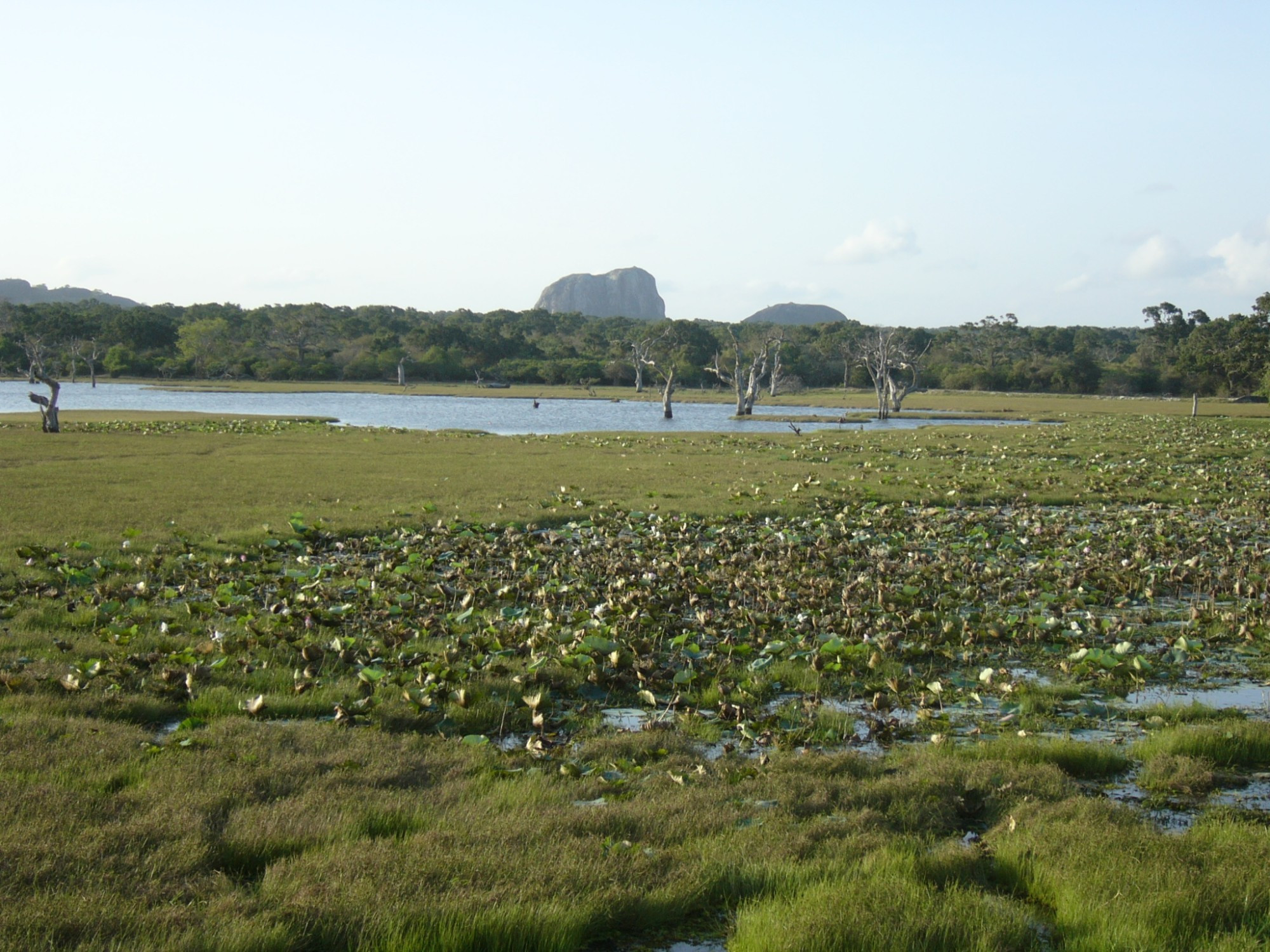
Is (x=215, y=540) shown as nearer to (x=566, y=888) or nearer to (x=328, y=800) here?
(x=328, y=800)

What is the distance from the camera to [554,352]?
13650 centimetres

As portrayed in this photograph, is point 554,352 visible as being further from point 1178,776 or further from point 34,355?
point 1178,776

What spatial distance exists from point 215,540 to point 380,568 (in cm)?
322

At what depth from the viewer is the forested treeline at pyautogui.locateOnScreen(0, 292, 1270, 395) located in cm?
10750

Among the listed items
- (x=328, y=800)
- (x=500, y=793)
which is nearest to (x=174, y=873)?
(x=328, y=800)

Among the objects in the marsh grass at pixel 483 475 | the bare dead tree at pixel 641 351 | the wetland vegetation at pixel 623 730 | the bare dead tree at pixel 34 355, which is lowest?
the wetland vegetation at pixel 623 730

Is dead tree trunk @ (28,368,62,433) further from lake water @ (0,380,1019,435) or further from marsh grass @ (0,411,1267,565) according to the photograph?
lake water @ (0,380,1019,435)

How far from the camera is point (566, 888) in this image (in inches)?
184

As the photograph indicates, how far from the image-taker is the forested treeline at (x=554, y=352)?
10750 centimetres

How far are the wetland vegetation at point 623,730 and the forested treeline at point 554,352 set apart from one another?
3612 inches

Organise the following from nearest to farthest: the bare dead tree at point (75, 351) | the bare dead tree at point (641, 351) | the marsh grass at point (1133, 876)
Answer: the marsh grass at point (1133, 876), the bare dead tree at point (75, 351), the bare dead tree at point (641, 351)

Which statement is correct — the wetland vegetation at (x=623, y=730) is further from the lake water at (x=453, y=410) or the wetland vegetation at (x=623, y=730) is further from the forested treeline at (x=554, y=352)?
the forested treeline at (x=554, y=352)

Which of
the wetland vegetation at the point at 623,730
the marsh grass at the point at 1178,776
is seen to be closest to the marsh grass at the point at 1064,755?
the wetland vegetation at the point at 623,730

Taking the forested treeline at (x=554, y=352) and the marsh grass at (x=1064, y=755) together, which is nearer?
the marsh grass at (x=1064, y=755)
